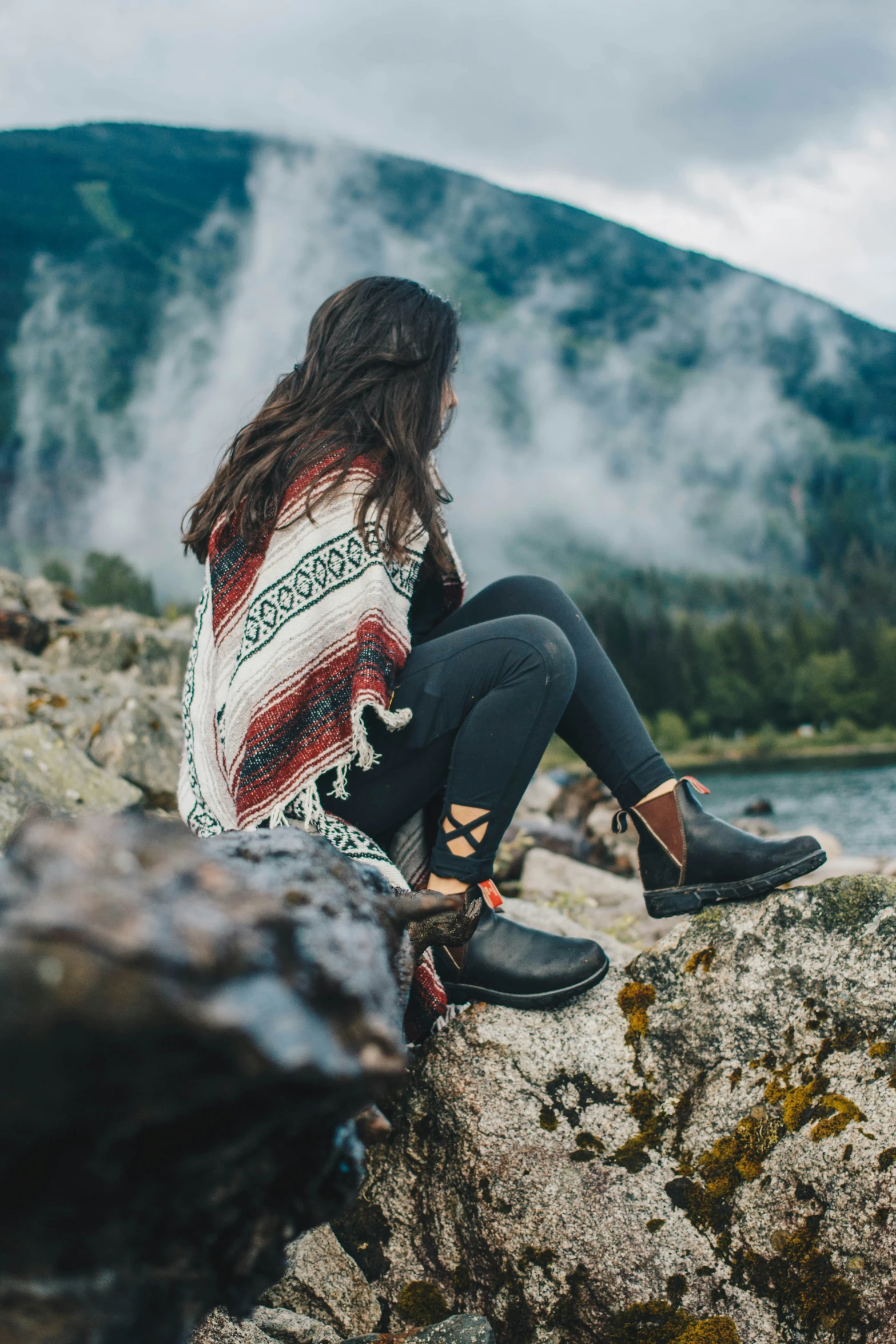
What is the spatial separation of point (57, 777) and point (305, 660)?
2923 mm

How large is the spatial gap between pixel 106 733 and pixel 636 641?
115658mm

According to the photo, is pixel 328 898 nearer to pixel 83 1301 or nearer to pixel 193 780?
pixel 83 1301

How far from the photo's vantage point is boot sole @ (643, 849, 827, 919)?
2.61 m

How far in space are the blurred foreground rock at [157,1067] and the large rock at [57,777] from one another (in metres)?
3.58

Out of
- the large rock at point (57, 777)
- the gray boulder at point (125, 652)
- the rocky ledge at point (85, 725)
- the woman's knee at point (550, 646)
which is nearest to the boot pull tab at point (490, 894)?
the woman's knee at point (550, 646)

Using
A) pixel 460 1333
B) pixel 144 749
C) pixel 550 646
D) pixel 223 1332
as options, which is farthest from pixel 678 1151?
pixel 144 749

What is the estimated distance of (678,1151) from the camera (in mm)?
2395

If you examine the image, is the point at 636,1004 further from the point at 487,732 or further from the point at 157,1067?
the point at 157,1067

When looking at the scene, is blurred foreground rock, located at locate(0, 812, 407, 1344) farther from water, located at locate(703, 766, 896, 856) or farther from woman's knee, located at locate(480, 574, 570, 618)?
water, located at locate(703, 766, 896, 856)

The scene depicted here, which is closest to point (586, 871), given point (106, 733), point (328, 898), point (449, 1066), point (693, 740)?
point (106, 733)

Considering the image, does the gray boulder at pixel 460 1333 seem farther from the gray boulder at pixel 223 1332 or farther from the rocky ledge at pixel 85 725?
the rocky ledge at pixel 85 725

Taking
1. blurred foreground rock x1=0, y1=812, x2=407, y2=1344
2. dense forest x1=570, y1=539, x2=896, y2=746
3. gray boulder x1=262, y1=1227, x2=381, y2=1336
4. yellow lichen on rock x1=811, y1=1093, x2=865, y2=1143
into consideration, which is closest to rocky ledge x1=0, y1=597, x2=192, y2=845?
blurred foreground rock x1=0, y1=812, x2=407, y2=1344

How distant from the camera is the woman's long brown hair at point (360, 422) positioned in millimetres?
2682

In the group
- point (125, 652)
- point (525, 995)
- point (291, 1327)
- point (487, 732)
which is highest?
point (487, 732)
